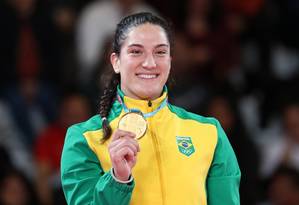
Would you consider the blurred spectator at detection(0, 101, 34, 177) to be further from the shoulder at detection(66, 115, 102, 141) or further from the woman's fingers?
the woman's fingers

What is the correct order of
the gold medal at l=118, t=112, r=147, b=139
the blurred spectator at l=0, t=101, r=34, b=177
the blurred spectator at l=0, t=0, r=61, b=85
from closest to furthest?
the gold medal at l=118, t=112, r=147, b=139, the blurred spectator at l=0, t=101, r=34, b=177, the blurred spectator at l=0, t=0, r=61, b=85

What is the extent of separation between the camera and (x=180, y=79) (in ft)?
25.5

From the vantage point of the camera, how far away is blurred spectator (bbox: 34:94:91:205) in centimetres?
718

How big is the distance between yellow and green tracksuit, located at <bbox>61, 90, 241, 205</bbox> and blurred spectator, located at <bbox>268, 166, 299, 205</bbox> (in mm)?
3456

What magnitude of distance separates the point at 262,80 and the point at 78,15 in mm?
1786

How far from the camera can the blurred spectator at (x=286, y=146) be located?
748 cm

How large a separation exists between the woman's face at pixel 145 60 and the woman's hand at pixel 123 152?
38 cm

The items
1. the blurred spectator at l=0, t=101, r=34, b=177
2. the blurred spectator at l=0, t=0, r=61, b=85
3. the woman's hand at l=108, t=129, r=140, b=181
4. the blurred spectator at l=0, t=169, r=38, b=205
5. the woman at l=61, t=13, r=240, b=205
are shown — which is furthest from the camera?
the blurred spectator at l=0, t=0, r=61, b=85

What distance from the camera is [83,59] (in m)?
7.85

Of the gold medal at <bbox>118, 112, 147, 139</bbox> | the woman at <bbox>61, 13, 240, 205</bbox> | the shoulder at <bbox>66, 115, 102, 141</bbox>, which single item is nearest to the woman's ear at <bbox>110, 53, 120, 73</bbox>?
the woman at <bbox>61, 13, 240, 205</bbox>

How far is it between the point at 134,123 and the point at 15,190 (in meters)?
3.53

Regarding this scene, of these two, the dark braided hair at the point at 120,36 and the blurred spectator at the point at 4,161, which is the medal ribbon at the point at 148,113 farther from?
the blurred spectator at the point at 4,161

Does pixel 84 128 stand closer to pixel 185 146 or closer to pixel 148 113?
pixel 148 113

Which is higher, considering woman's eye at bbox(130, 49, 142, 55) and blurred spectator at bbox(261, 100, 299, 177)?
woman's eye at bbox(130, 49, 142, 55)
